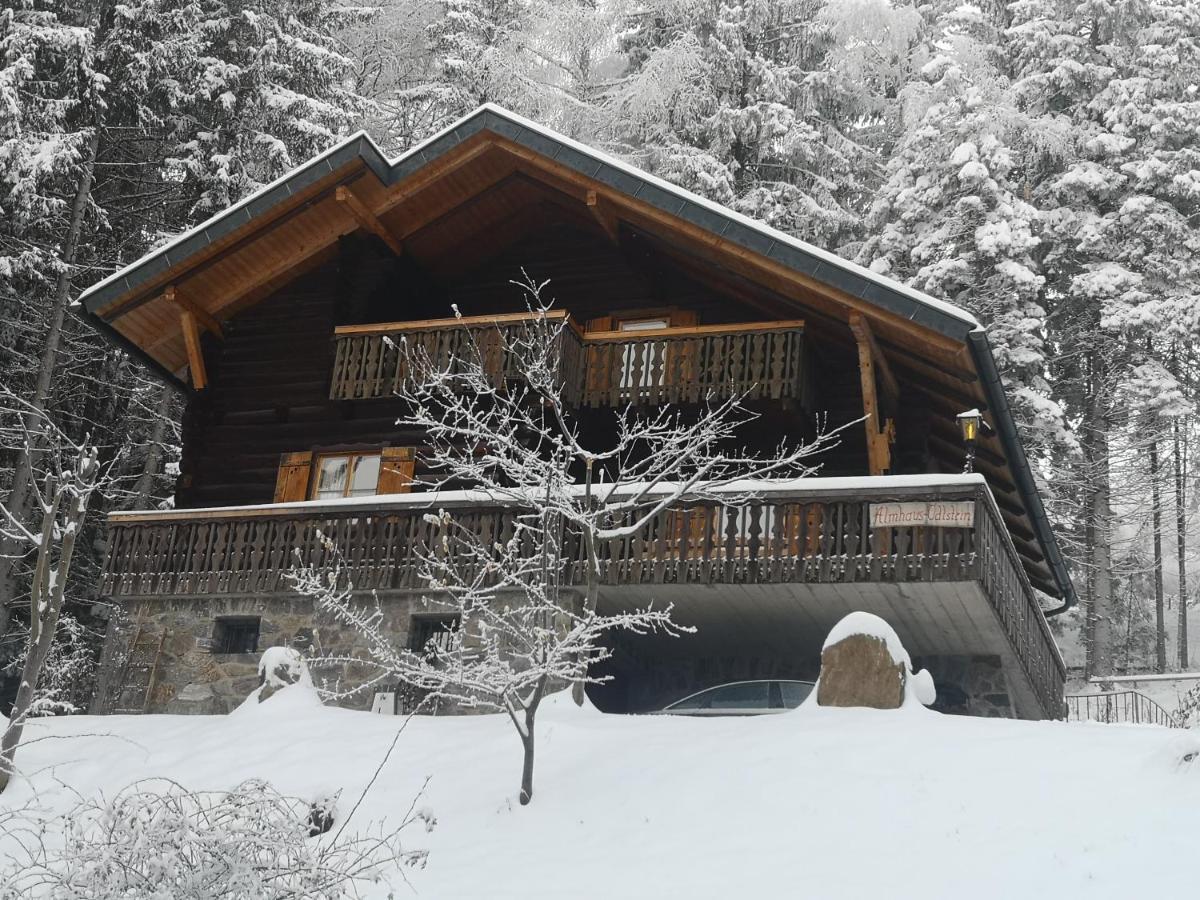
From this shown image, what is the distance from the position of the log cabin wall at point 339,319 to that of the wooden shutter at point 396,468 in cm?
20

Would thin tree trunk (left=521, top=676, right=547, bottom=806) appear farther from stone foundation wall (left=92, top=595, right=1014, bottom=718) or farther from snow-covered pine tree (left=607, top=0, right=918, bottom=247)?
snow-covered pine tree (left=607, top=0, right=918, bottom=247)

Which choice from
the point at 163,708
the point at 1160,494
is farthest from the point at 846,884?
the point at 1160,494

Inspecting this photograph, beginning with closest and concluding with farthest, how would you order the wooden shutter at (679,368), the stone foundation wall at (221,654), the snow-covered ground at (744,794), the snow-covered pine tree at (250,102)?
the snow-covered ground at (744,794)
the stone foundation wall at (221,654)
the wooden shutter at (679,368)
the snow-covered pine tree at (250,102)

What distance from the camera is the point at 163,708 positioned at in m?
17.0

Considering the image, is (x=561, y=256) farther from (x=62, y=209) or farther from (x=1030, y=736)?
(x=1030, y=736)

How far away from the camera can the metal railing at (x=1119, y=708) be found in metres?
25.2

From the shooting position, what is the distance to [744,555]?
1578 cm

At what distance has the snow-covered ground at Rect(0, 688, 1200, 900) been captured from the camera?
9.85 meters

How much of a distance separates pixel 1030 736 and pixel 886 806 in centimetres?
212

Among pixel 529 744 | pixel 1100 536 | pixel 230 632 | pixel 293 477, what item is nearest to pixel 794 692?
pixel 529 744

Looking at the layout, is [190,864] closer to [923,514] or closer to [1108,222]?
[923,514]

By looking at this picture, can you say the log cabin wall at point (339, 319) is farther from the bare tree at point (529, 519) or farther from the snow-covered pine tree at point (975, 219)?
the snow-covered pine tree at point (975, 219)

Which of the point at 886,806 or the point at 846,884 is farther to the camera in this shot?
the point at 886,806

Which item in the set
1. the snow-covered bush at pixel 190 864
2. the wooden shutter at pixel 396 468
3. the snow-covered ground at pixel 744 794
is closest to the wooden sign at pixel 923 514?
the snow-covered ground at pixel 744 794
